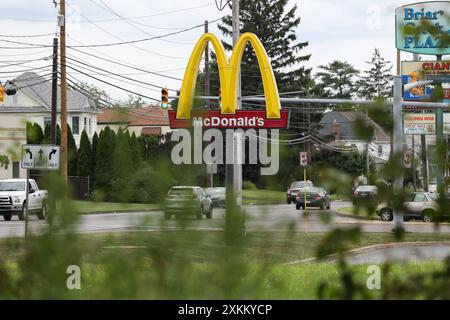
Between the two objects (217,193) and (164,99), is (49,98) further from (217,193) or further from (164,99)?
(217,193)

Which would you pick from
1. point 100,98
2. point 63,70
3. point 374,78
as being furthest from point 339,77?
point 100,98

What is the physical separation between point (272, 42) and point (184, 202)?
245 feet

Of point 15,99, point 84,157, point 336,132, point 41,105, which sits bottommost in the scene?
point 336,132

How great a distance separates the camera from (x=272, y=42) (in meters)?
77.4

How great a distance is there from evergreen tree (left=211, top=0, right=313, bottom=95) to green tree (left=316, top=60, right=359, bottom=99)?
1029 centimetres

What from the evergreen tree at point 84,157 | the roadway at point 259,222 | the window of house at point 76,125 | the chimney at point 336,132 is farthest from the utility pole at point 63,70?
the window of house at point 76,125

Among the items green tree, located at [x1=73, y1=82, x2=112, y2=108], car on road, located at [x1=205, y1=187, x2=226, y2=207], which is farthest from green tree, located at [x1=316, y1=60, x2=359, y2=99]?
car on road, located at [x1=205, y1=187, x2=226, y2=207]

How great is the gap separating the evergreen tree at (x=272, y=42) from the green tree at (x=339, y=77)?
33.8 ft

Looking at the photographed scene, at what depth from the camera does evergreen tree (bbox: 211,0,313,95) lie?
7312 cm

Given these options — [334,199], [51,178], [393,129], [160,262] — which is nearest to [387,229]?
[334,199]

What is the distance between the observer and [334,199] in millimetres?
4133

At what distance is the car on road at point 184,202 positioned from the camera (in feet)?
12.0
